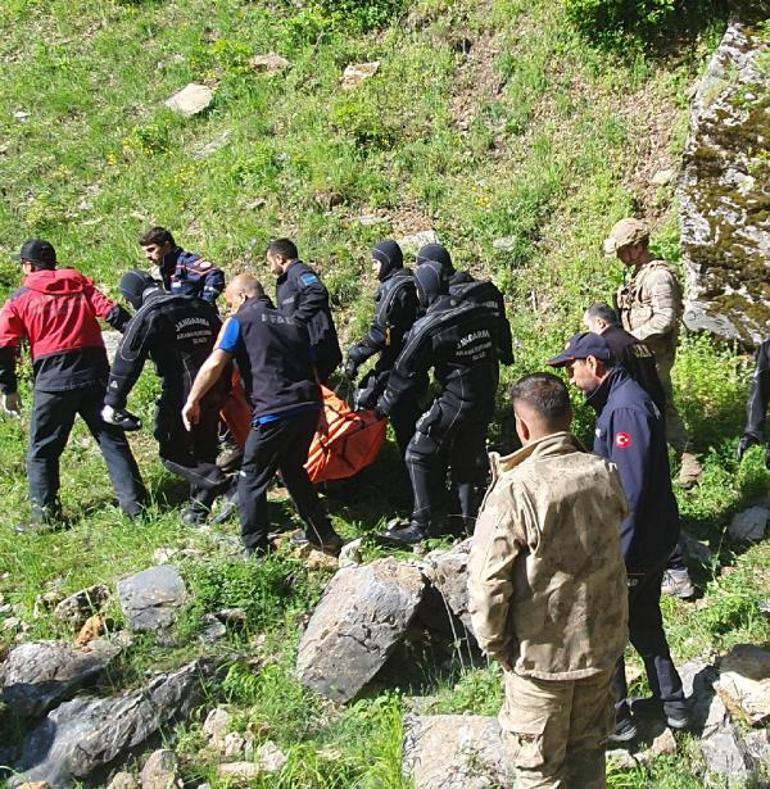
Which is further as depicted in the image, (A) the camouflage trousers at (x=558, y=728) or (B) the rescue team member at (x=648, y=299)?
(B) the rescue team member at (x=648, y=299)

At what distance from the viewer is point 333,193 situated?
1000cm

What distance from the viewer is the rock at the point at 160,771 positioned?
14.7 ft

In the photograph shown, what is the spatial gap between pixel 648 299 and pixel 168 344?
3.27 m

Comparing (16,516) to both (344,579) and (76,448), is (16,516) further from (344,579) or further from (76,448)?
(344,579)

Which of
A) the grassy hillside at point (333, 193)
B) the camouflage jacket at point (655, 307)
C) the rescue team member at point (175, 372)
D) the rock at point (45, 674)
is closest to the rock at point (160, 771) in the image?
the grassy hillside at point (333, 193)

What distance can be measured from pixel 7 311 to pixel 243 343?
1.99m

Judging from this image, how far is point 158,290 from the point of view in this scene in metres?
6.72

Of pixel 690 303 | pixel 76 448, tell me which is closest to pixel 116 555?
pixel 76 448

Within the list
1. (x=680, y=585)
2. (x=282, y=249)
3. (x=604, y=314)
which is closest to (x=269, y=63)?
(x=282, y=249)

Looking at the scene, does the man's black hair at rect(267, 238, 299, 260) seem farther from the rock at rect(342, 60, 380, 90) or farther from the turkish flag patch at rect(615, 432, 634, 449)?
the rock at rect(342, 60, 380, 90)

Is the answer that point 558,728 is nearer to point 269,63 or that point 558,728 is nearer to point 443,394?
point 443,394

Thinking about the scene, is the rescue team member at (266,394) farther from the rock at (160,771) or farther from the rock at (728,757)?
the rock at (728,757)

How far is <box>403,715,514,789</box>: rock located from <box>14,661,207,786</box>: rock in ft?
4.05

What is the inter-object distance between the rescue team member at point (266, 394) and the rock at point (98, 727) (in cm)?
120
